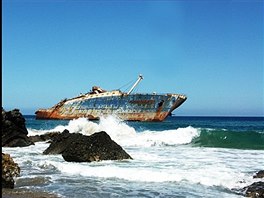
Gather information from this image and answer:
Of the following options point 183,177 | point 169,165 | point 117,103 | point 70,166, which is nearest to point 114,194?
point 183,177

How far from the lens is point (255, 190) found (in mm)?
7250

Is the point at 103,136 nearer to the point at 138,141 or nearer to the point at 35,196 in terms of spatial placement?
the point at 35,196

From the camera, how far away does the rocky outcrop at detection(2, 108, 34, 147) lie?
55.4ft

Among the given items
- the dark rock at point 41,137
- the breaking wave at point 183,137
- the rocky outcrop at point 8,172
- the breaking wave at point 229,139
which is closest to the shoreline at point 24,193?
the rocky outcrop at point 8,172

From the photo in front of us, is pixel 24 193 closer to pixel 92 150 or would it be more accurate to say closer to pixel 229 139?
pixel 92 150

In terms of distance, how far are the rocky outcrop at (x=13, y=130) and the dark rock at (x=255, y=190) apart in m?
11.9

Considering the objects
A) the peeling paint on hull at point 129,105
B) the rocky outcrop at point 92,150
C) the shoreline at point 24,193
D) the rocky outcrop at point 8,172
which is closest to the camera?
the shoreline at point 24,193

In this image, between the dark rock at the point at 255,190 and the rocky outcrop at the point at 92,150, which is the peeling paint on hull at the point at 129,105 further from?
the dark rock at the point at 255,190

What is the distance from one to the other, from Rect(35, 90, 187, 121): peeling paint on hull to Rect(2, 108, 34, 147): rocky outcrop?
122 feet

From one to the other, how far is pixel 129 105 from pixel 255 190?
48.0 m

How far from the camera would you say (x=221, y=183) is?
8.22 metres

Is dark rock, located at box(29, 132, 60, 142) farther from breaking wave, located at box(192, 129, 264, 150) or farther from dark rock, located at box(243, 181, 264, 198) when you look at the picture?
dark rock, located at box(243, 181, 264, 198)

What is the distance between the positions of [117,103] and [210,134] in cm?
3053

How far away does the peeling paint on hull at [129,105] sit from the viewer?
177ft
